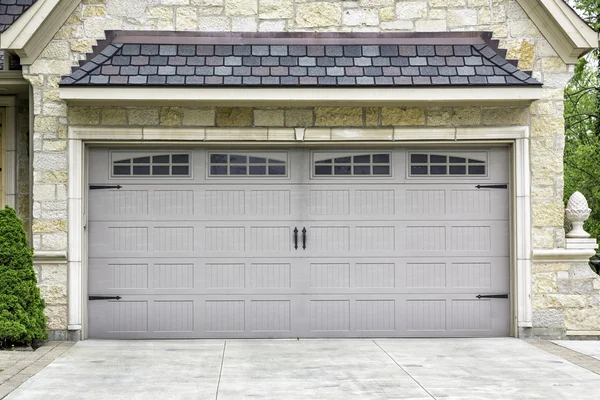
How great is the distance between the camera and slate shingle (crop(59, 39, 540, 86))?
33.0 ft

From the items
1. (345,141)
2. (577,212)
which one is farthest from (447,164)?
(577,212)

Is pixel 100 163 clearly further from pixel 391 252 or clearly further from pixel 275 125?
pixel 391 252

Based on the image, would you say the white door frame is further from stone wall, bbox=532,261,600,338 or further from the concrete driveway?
the concrete driveway

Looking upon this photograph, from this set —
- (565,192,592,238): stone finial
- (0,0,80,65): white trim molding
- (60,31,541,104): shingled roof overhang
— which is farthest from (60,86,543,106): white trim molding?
(565,192,592,238): stone finial

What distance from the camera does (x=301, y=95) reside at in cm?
998

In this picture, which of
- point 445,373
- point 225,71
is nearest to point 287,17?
point 225,71

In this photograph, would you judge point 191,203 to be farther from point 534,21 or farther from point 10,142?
point 534,21

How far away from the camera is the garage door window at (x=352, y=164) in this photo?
35.7 ft

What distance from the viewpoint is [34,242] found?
10.4 meters

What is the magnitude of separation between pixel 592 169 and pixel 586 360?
9.83 m

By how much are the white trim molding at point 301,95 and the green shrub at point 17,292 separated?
167 centimetres

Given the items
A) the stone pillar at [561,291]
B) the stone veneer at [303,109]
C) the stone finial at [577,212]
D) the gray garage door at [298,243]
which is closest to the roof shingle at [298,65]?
the stone veneer at [303,109]

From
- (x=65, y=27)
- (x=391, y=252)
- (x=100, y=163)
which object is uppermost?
(x=65, y=27)

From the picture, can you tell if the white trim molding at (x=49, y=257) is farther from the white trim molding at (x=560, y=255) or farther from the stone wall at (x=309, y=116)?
the white trim molding at (x=560, y=255)
